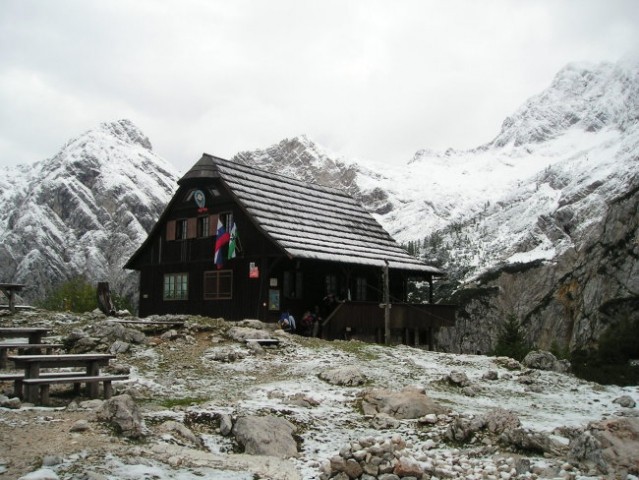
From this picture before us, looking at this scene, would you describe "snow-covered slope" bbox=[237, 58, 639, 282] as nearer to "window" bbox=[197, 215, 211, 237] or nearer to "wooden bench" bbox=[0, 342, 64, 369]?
"window" bbox=[197, 215, 211, 237]

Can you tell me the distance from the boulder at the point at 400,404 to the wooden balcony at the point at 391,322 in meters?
13.4

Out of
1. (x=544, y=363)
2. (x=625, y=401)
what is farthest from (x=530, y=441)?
(x=544, y=363)

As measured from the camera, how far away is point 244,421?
11445 millimetres

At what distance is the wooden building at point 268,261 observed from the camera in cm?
2956

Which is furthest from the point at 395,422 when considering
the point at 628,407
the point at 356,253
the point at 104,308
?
the point at 356,253

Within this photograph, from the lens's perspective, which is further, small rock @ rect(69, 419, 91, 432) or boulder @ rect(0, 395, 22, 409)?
boulder @ rect(0, 395, 22, 409)

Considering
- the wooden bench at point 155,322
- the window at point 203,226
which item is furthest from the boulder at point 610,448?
the window at point 203,226

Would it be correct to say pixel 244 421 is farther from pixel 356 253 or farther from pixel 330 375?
pixel 356 253

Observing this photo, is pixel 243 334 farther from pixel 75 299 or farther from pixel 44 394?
pixel 75 299

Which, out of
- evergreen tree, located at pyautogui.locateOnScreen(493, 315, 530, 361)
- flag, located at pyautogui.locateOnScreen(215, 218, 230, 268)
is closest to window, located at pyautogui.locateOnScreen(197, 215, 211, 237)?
flag, located at pyautogui.locateOnScreen(215, 218, 230, 268)

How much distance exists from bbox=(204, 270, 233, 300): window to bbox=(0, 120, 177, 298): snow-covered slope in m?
96.3

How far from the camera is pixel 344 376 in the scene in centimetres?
1648

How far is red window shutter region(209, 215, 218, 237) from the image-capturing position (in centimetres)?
3250

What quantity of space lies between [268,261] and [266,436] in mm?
18638
